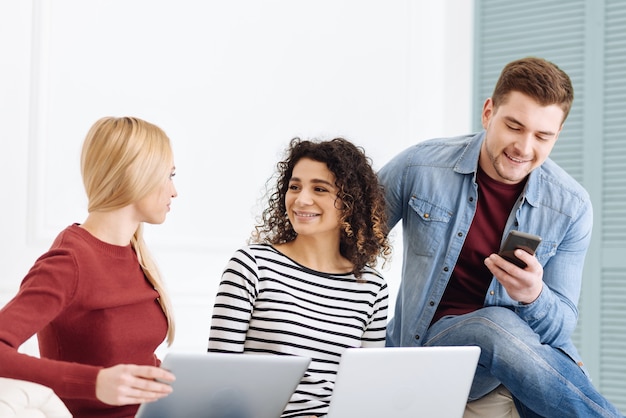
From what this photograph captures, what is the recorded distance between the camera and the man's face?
2.31 meters

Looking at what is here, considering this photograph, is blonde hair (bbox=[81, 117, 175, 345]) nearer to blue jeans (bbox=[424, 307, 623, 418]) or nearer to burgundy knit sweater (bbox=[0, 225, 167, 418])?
burgundy knit sweater (bbox=[0, 225, 167, 418])

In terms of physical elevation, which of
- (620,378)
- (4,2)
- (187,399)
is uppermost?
(4,2)

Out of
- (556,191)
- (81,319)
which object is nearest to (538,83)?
(556,191)

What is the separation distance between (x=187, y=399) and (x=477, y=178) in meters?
1.20

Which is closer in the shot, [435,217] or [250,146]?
[435,217]

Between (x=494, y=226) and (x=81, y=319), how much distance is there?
4.00ft

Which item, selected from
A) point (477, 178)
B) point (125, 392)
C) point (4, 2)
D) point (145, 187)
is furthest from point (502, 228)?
point (4, 2)

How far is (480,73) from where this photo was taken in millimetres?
4070

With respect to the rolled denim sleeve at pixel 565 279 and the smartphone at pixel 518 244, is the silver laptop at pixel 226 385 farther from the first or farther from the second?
the rolled denim sleeve at pixel 565 279

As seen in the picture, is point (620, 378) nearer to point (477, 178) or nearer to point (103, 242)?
point (477, 178)

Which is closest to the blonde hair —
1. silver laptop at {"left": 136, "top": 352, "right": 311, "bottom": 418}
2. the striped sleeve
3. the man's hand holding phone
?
the striped sleeve

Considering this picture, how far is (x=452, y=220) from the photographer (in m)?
2.45

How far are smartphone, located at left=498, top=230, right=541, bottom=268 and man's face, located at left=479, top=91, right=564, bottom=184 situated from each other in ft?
1.09

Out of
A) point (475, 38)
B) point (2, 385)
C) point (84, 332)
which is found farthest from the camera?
point (475, 38)
